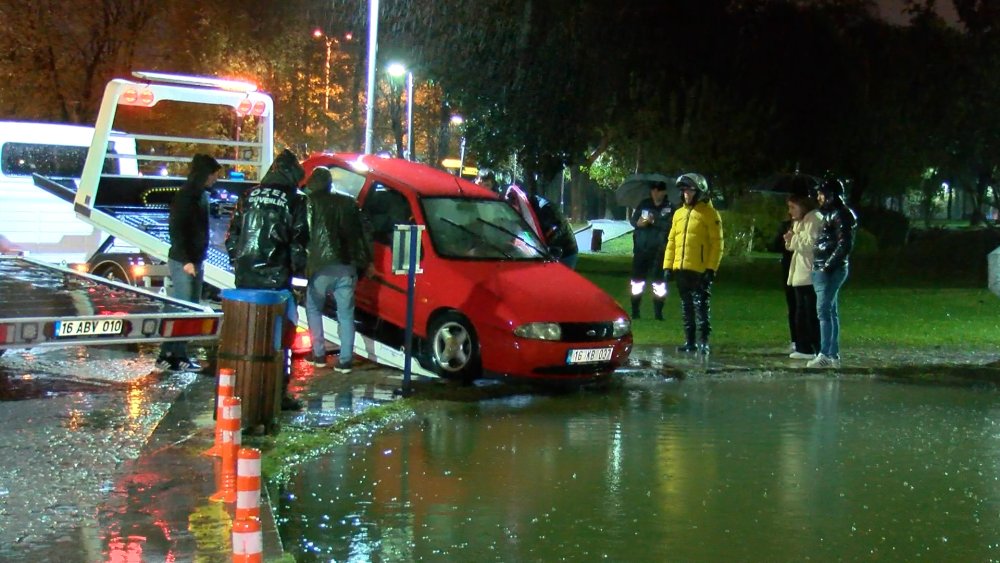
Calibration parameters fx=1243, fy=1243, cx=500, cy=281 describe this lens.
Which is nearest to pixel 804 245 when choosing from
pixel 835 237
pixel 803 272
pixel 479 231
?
pixel 803 272

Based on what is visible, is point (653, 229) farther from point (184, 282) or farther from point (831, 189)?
point (184, 282)

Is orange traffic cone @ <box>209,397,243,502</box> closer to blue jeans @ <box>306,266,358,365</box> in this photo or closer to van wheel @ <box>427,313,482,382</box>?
van wheel @ <box>427,313,482,382</box>

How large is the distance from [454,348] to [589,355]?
1.20m

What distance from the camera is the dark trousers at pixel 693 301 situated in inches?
521

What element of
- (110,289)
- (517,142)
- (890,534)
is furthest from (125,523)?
(517,142)

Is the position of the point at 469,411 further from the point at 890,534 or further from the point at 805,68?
the point at 805,68

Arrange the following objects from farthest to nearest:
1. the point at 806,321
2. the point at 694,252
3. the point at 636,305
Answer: the point at 636,305 → the point at 806,321 → the point at 694,252

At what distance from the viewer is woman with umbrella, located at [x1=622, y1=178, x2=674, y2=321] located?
1636 cm

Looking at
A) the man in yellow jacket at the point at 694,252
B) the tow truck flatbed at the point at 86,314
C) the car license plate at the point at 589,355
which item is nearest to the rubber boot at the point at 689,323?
the man in yellow jacket at the point at 694,252

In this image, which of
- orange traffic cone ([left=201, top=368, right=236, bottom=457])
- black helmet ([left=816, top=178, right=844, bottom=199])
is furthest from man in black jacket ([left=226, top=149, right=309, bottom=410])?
black helmet ([left=816, top=178, right=844, bottom=199])

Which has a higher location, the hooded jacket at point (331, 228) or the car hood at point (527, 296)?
the hooded jacket at point (331, 228)

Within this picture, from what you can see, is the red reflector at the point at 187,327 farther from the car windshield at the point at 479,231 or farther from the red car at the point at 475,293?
the car windshield at the point at 479,231

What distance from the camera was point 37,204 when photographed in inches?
597

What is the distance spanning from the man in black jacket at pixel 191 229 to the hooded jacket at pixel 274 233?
5.58 ft
